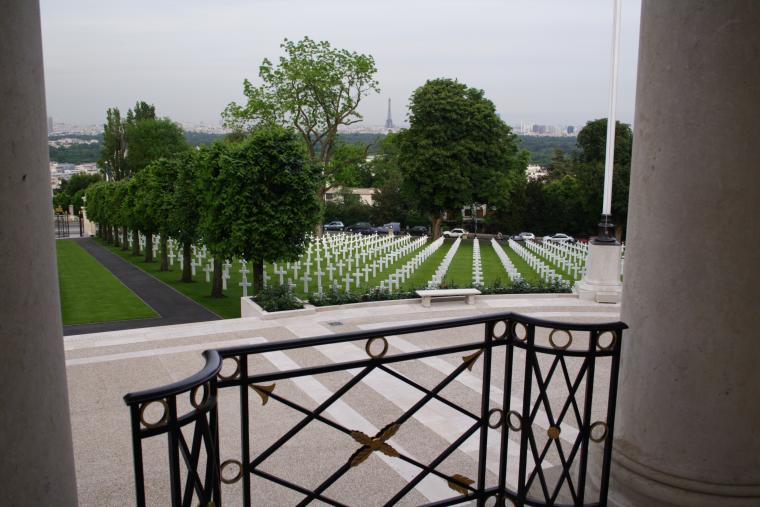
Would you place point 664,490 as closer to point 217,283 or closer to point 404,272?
point 217,283

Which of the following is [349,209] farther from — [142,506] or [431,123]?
[142,506]

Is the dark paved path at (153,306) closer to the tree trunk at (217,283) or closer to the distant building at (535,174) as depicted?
the tree trunk at (217,283)

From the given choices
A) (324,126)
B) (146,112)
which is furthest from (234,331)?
(146,112)

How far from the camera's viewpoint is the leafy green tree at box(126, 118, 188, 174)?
222ft

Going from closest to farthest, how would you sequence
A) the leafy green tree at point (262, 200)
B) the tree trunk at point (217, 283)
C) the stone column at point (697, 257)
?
1. the stone column at point (697, 257)
2. the leafy green tree at point (262, 200)
3. the tree trunk at point (217, 283)

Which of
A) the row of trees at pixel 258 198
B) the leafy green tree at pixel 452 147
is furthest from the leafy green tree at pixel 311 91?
the row of trees at pixel 258 198

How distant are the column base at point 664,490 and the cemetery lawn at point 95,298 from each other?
10867 millimetres

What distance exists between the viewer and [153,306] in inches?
767

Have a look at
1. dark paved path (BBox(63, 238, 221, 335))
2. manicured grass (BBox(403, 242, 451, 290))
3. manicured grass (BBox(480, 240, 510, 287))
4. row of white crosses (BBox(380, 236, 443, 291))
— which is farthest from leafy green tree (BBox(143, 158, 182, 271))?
manicured grass (BBox(480, 240, 510, 287))

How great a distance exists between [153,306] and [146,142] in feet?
177

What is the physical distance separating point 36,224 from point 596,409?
718cm

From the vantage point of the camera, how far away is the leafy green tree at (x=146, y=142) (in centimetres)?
6769

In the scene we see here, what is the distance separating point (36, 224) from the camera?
2.02 meters

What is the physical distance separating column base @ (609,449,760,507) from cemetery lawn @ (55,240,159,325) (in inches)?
428
